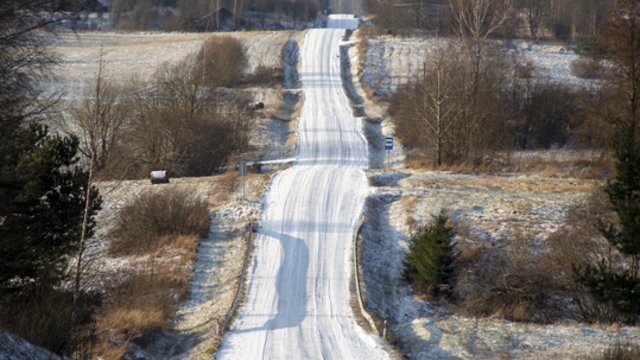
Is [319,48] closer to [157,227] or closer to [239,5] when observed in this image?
[239,5]

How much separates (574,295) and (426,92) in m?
17.9

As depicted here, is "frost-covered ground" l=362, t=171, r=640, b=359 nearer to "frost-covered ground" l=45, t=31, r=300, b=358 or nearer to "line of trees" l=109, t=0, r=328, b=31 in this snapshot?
"frost-covered ground" l=45, t=31, r=300, b=358

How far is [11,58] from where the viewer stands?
42.2ft

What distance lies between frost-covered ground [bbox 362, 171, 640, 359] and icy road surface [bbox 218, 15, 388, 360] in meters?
1.08

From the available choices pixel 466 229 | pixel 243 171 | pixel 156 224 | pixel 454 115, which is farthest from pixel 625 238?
pixel 454 115

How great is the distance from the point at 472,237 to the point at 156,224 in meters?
12.0

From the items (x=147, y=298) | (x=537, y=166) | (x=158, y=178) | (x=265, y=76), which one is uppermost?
(x=265, y=76)

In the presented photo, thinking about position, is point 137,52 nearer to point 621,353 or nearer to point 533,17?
point 533,17

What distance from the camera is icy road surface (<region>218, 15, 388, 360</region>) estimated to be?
1733 cm

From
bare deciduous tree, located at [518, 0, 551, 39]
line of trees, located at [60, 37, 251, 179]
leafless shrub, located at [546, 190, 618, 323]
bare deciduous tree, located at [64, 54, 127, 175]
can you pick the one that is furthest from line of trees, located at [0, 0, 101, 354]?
bare deciduous tree, located at [518, 0, 551, 39]

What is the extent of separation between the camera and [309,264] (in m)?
23.4

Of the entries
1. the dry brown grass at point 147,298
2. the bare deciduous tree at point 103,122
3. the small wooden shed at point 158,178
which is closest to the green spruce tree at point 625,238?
the dry brown grass at point 147,298

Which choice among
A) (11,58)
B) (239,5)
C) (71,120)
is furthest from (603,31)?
(239,5)

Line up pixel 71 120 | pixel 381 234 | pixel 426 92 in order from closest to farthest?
pixel 381 234
pixel 426 92
pixel 71 120
